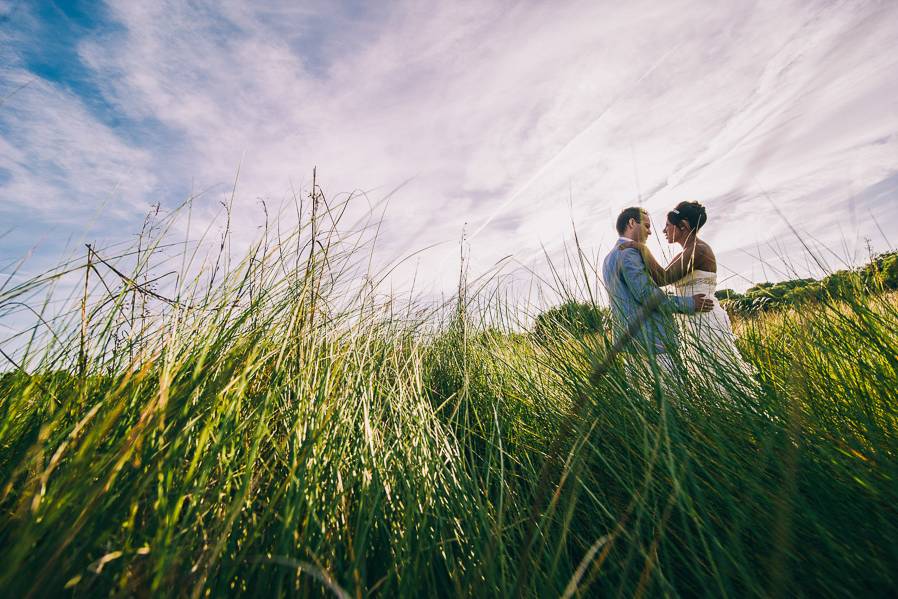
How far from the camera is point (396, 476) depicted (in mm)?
1119

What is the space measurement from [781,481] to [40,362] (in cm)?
236

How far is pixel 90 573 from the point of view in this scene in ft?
2.24

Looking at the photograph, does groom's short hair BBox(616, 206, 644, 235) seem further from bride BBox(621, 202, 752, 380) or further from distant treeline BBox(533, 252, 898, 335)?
distant treeline BBox(533, 252, 898, 335)

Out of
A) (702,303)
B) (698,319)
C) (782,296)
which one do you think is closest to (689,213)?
(702,303)

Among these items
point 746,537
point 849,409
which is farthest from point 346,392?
point 849,409

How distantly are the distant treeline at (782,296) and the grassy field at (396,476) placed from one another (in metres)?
0.10

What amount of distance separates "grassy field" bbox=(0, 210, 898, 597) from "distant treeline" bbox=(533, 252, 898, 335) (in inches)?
4.0

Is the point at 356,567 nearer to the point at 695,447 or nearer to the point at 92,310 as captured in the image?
the point at 695,447

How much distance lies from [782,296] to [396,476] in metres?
1.92

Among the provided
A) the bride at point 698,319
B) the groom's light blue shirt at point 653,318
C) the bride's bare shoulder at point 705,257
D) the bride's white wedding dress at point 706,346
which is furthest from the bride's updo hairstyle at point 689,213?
the bride's white wedding dress at point 706,346

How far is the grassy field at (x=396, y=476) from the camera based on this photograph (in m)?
0.72

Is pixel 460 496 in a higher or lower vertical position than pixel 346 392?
lower

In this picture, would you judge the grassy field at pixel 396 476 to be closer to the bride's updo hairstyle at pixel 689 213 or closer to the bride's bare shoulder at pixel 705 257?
the bride's bare shoulder at pixel 705 257

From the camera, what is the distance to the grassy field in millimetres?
723
